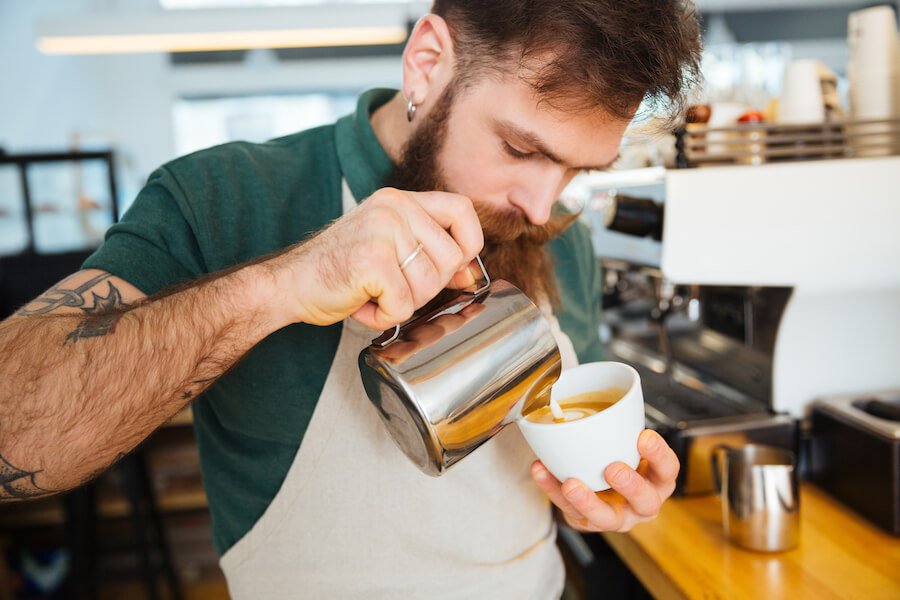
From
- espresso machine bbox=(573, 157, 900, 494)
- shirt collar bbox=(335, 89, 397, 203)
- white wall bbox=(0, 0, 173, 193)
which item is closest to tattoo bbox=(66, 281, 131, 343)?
shirt collar bbox=(335, 89, 397, 203)

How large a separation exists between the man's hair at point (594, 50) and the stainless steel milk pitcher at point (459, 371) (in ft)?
0.87

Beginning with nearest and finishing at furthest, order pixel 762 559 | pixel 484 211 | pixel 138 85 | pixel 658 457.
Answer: pixel 658 457 → pixel 484 211 → pixel 762 559 → pixel 138 85

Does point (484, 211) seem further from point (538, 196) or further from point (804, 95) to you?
point (804, 95)

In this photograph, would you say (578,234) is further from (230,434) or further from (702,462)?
(230,434)

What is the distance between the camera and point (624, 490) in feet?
2.62

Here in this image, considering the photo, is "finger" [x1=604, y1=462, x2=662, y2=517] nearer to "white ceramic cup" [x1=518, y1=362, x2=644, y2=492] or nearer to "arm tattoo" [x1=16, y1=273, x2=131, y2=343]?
"white ceramic cup" [x1=518, y1=362, x2=644, y2=492]

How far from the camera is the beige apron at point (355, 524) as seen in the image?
95 centimetres

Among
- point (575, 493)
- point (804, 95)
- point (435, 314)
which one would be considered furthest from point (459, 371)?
point (804, 95)

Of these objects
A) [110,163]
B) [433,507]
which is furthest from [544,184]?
[110,163]

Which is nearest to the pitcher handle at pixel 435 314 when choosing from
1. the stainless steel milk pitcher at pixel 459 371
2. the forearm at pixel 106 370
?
the stainless steel milk pitcher at pixel 459 371

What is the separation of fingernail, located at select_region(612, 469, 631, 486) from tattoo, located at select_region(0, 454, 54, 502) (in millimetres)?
573

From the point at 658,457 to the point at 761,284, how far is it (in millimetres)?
463

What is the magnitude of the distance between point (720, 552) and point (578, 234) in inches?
22.6

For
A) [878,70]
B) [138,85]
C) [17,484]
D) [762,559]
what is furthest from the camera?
[138,85]
